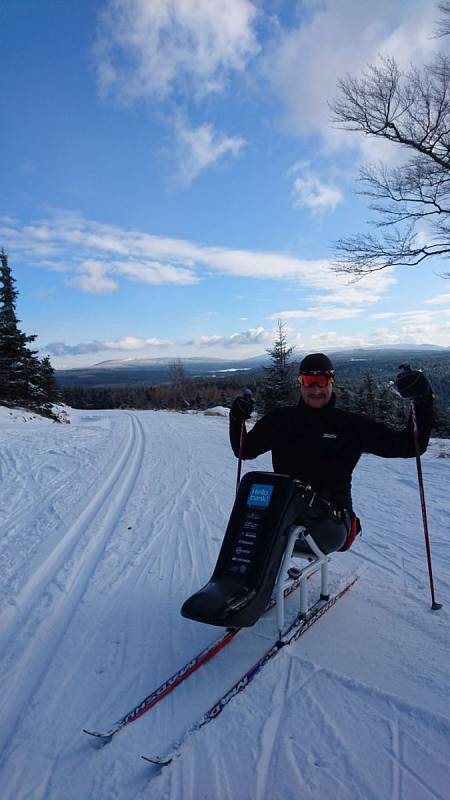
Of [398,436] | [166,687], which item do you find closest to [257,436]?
[398,436]

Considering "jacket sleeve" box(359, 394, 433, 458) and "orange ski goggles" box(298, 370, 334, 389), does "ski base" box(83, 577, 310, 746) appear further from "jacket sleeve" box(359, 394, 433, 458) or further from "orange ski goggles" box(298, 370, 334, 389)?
"orange ski goggles" box(298, 370, 334, 389)

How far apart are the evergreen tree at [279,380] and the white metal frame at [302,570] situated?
22843mm

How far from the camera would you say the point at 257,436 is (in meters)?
3.67

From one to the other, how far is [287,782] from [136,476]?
6865 millimetres

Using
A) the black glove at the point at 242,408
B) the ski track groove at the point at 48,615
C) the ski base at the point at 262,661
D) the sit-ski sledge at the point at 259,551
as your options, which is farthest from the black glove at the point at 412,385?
the ski track groove at the point at 48,615

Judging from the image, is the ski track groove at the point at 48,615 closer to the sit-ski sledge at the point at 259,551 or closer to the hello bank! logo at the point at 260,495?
the sit-ski sledge at the point at 259,551

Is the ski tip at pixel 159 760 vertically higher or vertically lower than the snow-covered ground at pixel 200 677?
higher

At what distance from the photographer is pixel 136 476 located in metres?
8.44

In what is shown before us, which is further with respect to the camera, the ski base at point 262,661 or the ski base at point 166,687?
the ski base at point 166,687

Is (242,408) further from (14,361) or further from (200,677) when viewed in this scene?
(14,361)

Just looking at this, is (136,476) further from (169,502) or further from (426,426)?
(426,426)

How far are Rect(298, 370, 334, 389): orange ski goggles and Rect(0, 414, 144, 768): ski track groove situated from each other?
261 cm

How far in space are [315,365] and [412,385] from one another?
0.73 meters

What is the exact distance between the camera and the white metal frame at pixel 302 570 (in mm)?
2718
